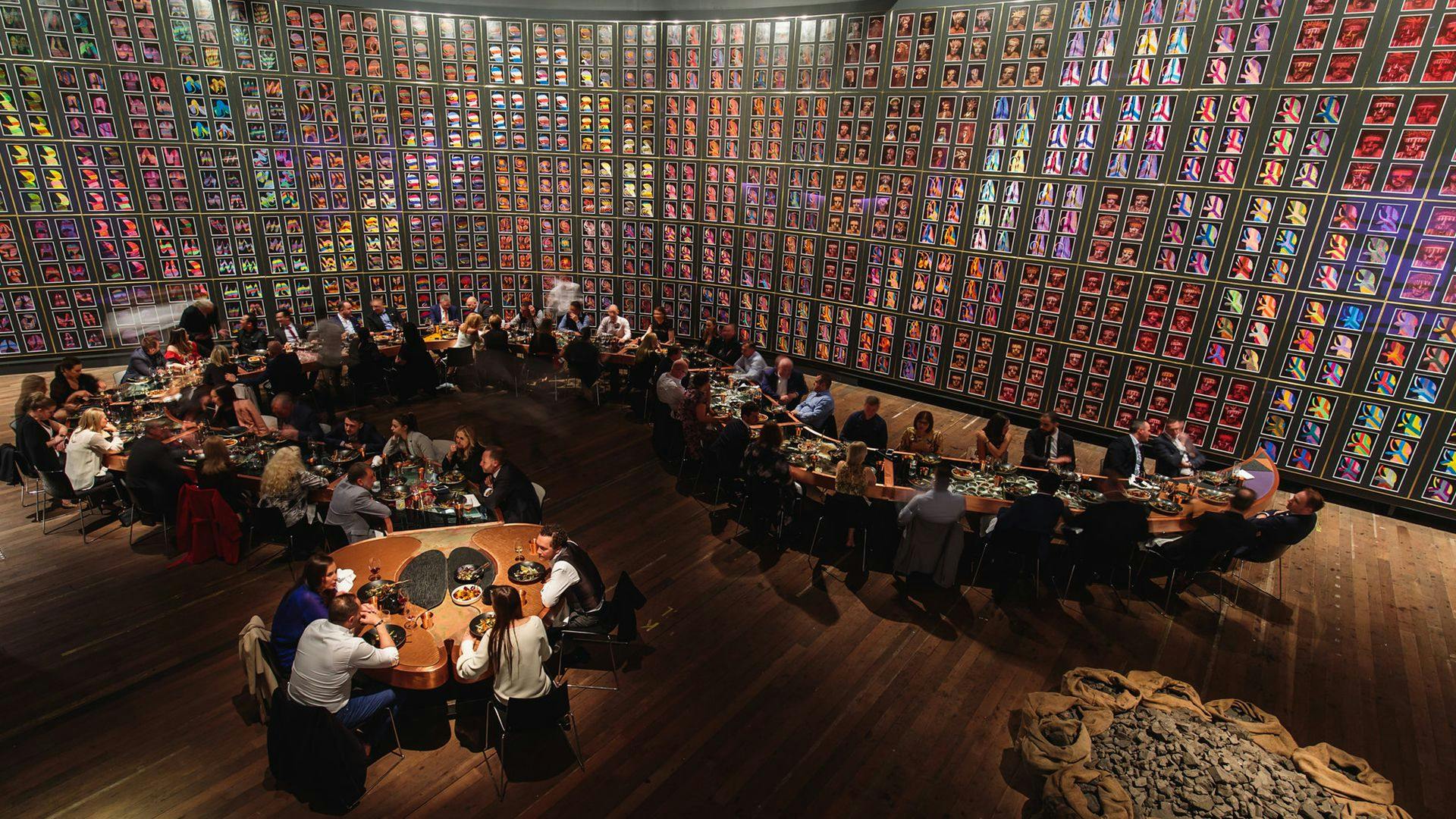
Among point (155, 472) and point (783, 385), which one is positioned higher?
point (783, 385)

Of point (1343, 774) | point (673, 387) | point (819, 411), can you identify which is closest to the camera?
point (1343, 774)

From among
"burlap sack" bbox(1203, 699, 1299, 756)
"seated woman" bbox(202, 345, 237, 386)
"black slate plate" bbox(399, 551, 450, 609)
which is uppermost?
"seated woman" bbox(202, 345, 237, 386)

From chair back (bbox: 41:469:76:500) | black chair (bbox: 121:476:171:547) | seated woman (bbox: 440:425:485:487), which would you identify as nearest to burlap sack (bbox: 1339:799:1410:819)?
seated woman (bbox: 440:425:485:487)

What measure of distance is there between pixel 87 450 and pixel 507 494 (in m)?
4.91

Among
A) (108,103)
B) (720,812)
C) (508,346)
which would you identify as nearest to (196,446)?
(508,346)

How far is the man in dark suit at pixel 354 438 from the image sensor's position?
8.28 m

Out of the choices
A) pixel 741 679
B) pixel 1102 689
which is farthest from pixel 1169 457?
pixel 741 679

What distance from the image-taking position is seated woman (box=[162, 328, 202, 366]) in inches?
433

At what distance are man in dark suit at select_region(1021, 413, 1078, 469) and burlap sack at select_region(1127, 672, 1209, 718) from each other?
2.93 metres

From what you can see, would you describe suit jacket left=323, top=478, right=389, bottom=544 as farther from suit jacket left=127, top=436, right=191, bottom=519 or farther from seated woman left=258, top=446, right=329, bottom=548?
suit jacket left=127, top=436, right=191, bottom=519

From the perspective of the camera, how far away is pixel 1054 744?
5426 mm

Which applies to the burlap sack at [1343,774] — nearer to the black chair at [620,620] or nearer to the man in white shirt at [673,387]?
the black chair at [620,620]

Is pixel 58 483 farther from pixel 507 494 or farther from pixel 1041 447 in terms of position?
pixel 1041 447

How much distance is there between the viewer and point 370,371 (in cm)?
1165
